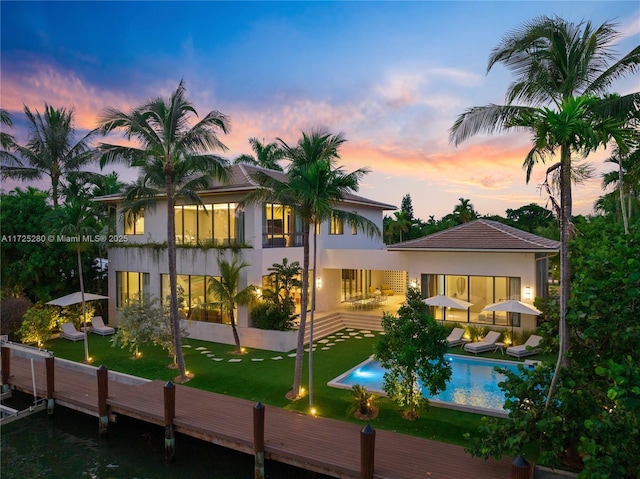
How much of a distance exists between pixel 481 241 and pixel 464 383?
23.6 feet

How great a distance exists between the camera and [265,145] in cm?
4266

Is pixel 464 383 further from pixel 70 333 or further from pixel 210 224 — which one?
pixel 70 333

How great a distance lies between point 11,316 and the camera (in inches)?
704

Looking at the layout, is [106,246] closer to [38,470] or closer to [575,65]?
[38,470]

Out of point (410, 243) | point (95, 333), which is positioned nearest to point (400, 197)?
point (410, 243)

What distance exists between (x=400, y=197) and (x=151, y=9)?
63.1m

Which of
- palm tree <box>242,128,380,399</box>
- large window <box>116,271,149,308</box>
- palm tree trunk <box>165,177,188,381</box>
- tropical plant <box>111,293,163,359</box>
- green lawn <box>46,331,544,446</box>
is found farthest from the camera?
large window <box>116,271,149,308</box>

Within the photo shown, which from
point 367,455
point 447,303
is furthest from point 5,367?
point 447,303

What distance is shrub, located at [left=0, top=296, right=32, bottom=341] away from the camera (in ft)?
58.4

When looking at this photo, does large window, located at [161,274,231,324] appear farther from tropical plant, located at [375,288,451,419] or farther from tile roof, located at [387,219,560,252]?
tropical plant, located at [375,288,451,419]

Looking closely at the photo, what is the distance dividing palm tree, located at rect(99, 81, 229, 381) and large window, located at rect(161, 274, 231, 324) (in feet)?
17.1

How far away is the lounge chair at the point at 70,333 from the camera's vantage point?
18844mm

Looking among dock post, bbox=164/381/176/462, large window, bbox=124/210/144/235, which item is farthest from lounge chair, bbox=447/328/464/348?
large window, bbox=124/210/144/235

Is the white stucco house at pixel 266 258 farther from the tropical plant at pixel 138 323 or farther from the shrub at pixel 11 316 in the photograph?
the shrub at pixel 11 316
